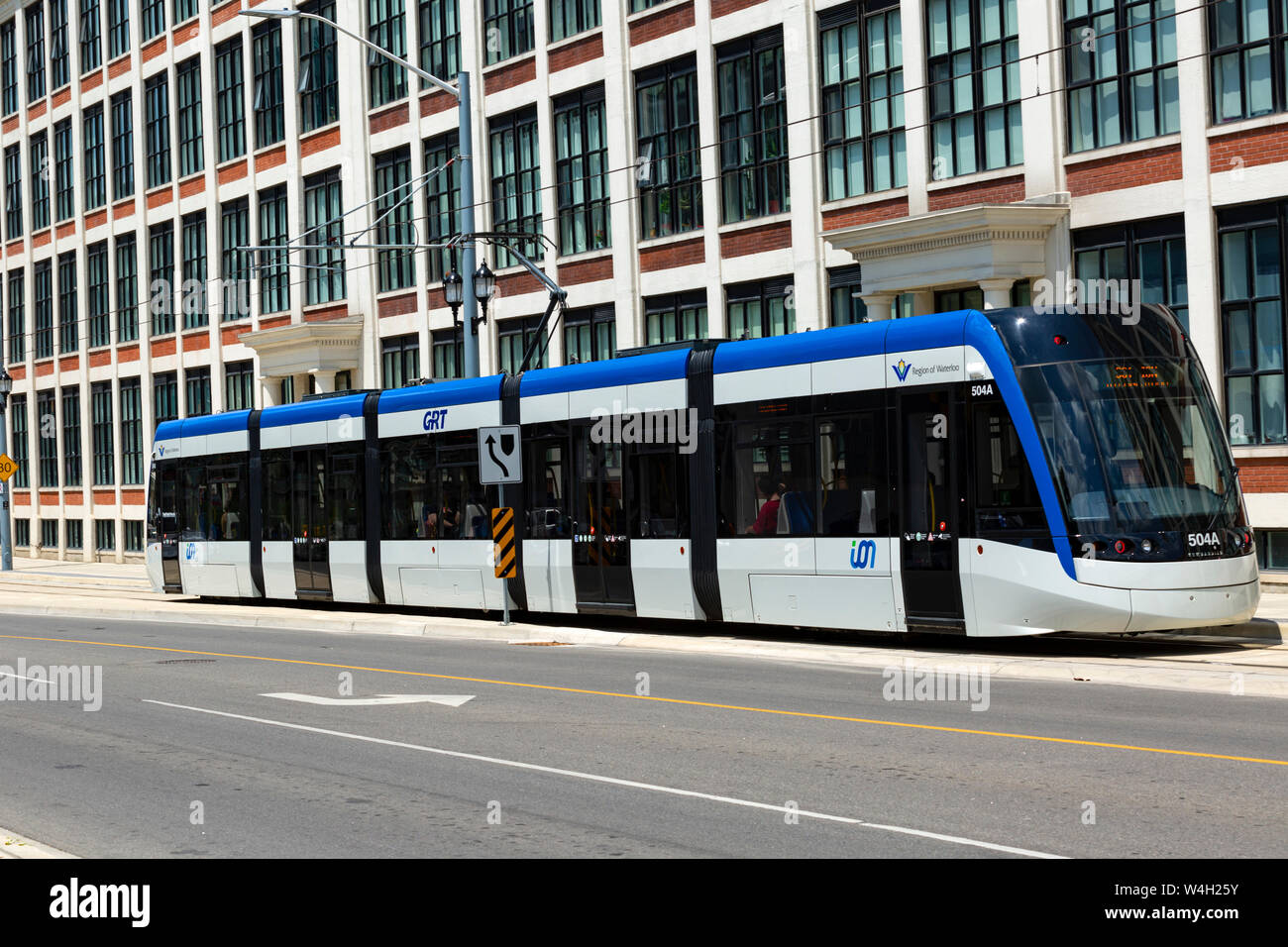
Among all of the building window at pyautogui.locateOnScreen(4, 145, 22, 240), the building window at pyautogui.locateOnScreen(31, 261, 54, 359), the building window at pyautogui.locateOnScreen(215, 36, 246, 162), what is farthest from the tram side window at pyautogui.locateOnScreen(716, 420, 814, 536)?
the building window at pyautogui.locateOnScreen(4, 145, 22, 240)

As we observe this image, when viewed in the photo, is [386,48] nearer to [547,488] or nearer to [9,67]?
[547,488]

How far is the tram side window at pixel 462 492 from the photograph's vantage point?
924 inches

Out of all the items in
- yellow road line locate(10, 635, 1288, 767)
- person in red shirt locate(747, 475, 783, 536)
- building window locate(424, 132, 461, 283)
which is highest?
building window locate(424, 132, 461, 283)

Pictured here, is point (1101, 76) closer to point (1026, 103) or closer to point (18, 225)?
point (1026, 103)

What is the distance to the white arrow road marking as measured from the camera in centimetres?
1426

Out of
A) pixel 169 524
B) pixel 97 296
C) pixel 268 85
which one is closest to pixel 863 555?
pixel 169 524

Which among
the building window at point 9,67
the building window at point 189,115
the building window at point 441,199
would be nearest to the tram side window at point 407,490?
the building window at point 441,199

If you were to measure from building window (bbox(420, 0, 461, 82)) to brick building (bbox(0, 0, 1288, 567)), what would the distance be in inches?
3.4

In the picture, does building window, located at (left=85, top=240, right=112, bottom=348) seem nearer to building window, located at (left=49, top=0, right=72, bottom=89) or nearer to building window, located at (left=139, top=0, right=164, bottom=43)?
building window, located at (left=49, top=0, right=72, bottom=89)

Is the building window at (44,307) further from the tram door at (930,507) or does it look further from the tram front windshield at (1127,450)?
the tram front windshield at (1127,450)

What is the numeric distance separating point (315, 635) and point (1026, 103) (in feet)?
44.5

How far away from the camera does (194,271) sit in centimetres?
5031

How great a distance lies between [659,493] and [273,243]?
1116 inches
